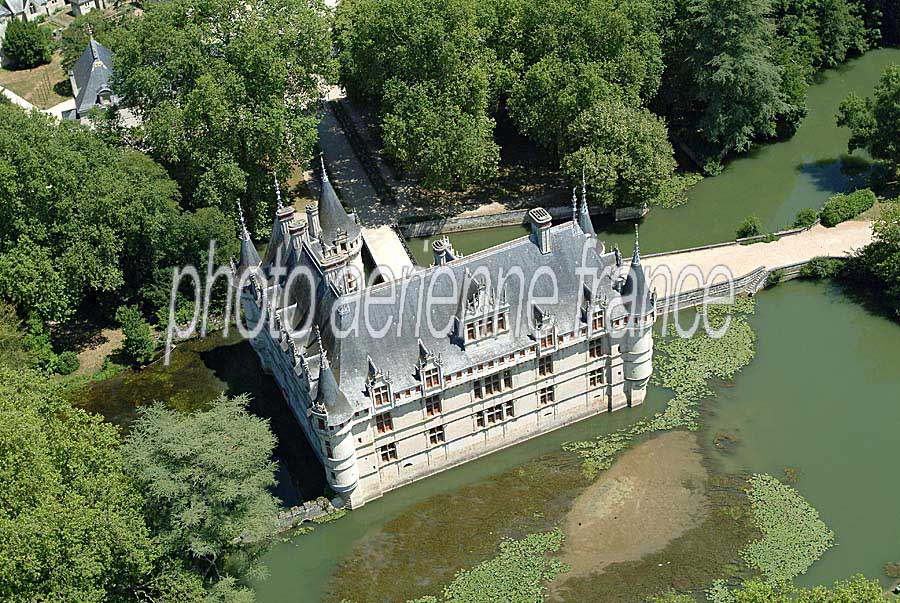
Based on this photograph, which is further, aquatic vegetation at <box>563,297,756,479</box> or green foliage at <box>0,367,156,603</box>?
aquatic vegetation at <box>563,297,756,479</box>

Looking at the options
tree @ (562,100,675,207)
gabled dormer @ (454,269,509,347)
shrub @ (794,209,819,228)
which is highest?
tree @ (562,100,675,207)

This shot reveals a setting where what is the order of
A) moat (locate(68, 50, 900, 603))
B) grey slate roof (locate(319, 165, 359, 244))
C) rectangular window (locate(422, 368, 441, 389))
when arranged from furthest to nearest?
1. grey slate roof (locate(319, 165, 359, 244))
2. rectangular window (locate(422, 368, 441, 389))
3. moat (locate(68, 50, 900, 603))

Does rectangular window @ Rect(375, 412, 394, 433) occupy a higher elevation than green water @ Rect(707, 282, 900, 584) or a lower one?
higher

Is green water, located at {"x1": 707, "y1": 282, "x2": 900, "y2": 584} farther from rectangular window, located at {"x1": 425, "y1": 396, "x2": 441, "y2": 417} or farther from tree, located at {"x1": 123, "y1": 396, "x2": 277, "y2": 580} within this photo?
tree, located at {"x1": 123, "y1": 396, "x2": 277, "y2": 580}

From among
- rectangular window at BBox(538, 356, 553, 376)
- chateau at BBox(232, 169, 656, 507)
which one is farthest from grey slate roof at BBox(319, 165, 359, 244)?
rectangular window at BBox(538, 356, 553, 376)

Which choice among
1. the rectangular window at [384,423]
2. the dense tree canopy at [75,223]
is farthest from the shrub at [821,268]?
the dense tree canopy at [75,223]

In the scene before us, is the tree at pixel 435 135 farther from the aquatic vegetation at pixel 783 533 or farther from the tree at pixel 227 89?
the aquatic vegetation at pixel 783 533
